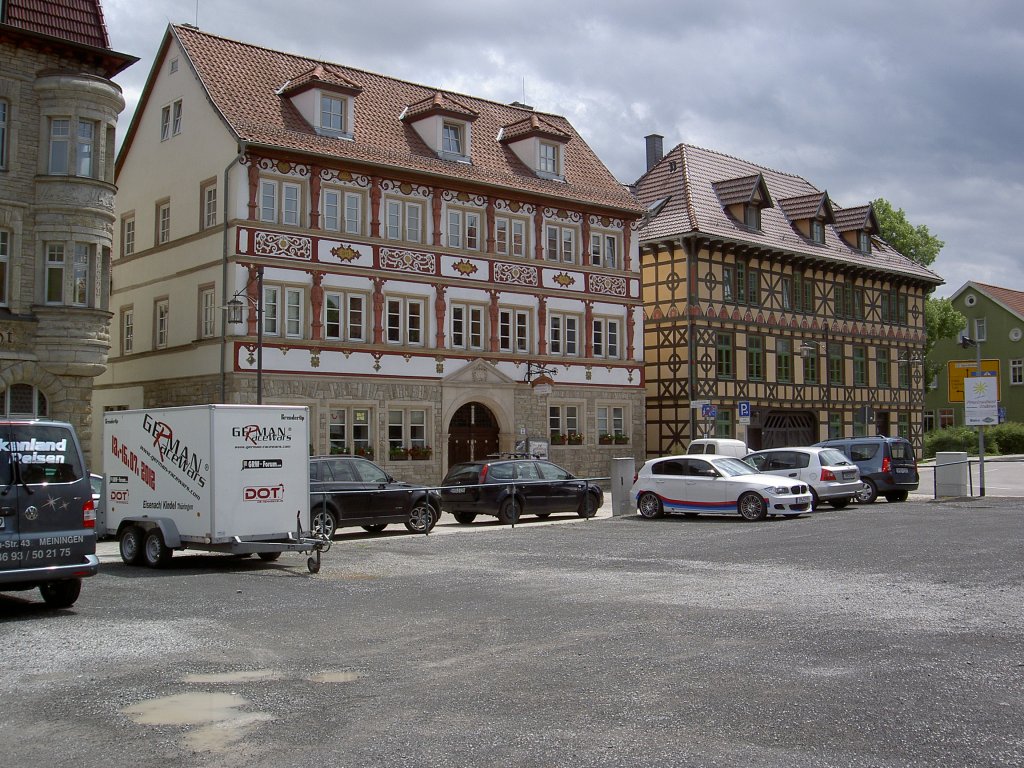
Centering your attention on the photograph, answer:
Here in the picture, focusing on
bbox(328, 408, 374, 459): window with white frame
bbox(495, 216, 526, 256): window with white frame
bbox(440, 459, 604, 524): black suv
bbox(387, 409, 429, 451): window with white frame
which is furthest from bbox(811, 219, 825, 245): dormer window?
bbox(440, 459, 604, 524): black suv

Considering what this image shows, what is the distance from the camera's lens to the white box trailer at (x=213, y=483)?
53.8 ft

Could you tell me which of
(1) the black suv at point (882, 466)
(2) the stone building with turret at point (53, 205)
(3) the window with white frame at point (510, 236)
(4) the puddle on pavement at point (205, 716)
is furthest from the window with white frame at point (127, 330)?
(4) the puddle on pavement at point (205, 716)

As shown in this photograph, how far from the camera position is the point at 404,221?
119 feet

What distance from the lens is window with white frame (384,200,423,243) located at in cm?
3594

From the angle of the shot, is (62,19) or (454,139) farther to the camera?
(454,139)

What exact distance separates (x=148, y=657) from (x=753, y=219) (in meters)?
40.9

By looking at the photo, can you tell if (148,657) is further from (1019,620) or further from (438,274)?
(438,274)

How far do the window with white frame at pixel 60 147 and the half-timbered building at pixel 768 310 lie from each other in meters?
20.3

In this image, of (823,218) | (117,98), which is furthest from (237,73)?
(823,218)

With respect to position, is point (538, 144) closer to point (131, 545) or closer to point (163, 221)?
point (163, 221)

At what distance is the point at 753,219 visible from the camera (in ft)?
156

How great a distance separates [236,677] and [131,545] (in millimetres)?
9540

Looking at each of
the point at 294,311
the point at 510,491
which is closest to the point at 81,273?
the point at 294,311

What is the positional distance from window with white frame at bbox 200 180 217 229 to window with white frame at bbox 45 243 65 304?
6362 mm
